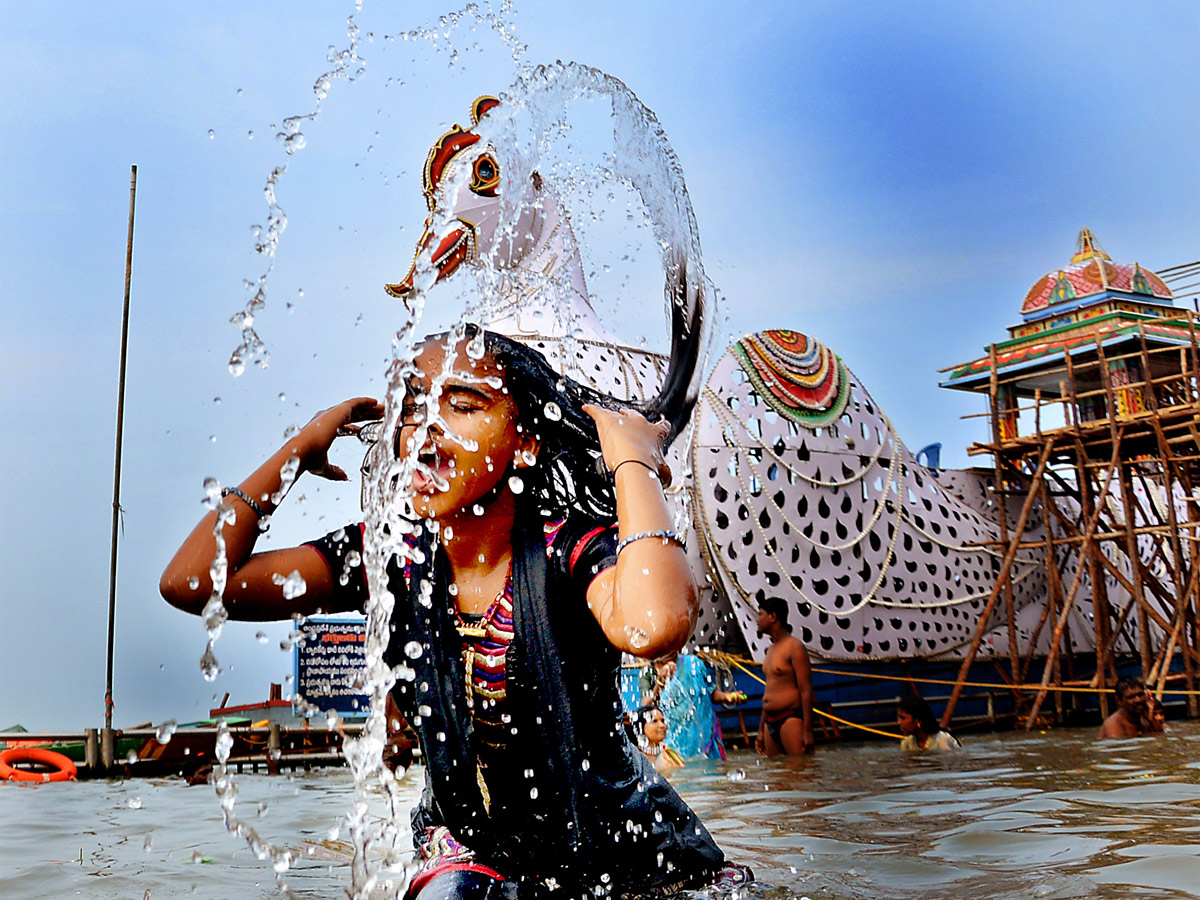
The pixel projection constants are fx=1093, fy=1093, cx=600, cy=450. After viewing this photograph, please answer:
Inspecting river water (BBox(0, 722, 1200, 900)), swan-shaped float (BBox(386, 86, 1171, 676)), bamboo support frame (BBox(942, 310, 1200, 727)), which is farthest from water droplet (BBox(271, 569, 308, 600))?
bamboo support frame (BBox(942, 310, 1200, 727))

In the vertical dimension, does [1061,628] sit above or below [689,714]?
above

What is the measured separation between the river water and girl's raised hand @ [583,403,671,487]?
959 mm

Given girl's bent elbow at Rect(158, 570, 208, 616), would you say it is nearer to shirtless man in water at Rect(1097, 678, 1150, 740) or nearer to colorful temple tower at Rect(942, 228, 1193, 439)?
shirtless man in water at Rect(1097, 678, 1150, 740)

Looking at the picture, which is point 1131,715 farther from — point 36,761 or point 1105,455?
point 36,761

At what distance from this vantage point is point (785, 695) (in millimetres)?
8672

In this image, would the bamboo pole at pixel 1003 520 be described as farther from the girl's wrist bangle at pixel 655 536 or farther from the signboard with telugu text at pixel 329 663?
the girl's wrist bangle at pixel 655 536

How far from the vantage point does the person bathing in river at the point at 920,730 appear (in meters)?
8.61

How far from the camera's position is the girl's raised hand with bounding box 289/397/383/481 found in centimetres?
231

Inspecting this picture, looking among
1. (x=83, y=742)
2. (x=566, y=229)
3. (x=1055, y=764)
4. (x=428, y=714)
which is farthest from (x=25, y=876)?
(x=83, y=742)

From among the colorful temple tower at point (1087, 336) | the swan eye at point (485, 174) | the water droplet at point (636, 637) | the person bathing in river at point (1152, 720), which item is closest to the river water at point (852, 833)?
the water droplet at point (636, 637)

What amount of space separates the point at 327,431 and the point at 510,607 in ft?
1.91

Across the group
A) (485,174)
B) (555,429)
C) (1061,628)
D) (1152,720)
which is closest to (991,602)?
(1061,628)

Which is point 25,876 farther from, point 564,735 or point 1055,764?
point 1055,764

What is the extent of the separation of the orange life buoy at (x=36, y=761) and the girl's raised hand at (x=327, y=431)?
8.66 m
